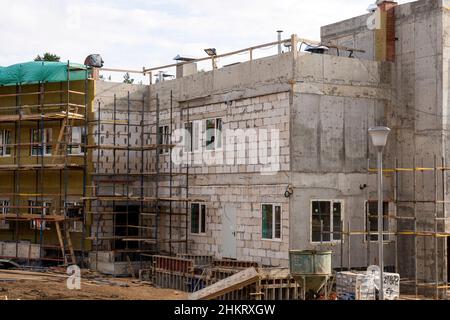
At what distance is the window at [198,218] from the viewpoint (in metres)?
26.8

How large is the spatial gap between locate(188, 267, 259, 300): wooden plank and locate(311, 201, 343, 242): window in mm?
3909

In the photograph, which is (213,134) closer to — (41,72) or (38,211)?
(41,72)

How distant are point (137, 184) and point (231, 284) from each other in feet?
36.8

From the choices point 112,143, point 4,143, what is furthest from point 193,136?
point 4,143

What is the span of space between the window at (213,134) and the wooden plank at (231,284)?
7212mm

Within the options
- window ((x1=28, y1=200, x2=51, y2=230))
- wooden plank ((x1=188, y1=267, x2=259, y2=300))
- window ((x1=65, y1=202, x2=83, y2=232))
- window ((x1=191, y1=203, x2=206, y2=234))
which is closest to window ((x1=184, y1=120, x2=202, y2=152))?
window ((x1=191, y1=203, x2=206, y2=234))

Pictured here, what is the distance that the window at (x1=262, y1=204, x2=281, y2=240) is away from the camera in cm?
2316

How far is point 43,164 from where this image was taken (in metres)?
28.9

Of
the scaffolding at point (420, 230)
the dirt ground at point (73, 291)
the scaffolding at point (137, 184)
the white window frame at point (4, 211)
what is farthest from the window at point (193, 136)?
the white window frame at point (4, 211)

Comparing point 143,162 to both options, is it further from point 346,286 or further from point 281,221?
point 346,286

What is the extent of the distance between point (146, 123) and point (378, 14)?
10.4 meters

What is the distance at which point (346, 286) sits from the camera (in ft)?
66.1

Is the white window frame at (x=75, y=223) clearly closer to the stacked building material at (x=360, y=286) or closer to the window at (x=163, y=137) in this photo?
the window at (x=163, y=137)
